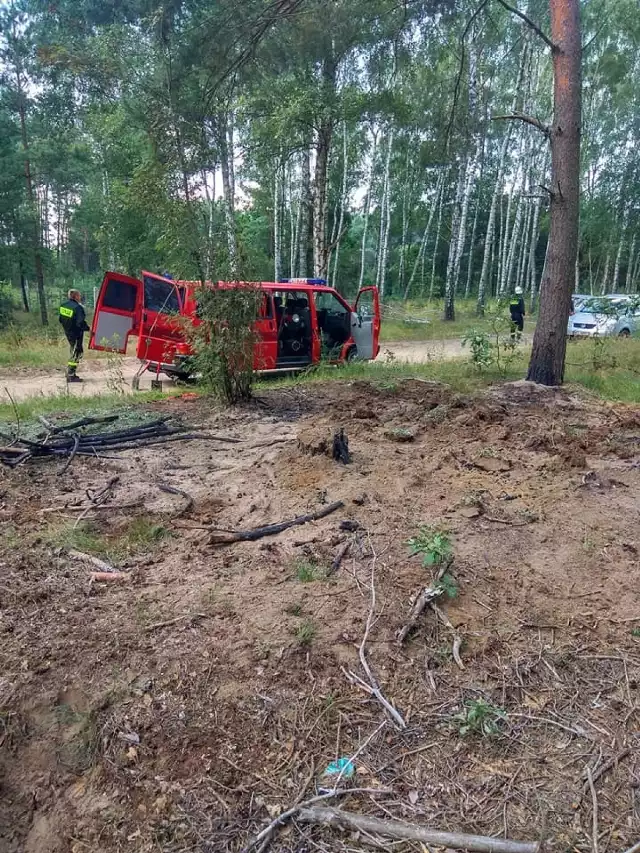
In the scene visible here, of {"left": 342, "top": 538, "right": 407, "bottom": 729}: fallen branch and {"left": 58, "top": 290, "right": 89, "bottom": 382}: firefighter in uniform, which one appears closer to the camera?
{"left": 342, "top": 538, "right": 407, "bottom": 729}: fallen branch

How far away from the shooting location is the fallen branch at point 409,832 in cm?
189

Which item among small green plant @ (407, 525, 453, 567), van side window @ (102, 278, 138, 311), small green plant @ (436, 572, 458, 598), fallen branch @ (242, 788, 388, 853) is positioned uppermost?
van side window @ (102, 278, 138, 311)

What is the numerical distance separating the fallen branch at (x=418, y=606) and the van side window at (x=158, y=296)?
25.6ft

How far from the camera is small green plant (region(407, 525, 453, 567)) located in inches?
131

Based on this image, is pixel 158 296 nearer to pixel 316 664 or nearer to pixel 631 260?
pixel 316 664

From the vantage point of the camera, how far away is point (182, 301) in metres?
9.43

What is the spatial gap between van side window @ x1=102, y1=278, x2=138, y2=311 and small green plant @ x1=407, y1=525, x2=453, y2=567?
7.71 metres

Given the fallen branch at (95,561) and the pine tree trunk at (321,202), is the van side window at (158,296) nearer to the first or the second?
the fallen branch at (95,561)

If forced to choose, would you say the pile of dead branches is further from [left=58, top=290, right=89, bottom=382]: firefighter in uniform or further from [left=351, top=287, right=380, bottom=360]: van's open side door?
[left=351, top=287, right=380, bottom=360]: van's open side door

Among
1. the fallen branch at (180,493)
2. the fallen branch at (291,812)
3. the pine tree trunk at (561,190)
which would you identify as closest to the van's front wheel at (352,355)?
the pine tree trunk at (561,190)

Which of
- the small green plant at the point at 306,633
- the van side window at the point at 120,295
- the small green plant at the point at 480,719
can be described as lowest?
the small green plant at the point at 480,719

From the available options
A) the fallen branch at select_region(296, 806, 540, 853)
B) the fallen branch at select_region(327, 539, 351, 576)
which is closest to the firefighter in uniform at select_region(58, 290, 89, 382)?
the fallen branch at select_region(327, 539, 351, 576)

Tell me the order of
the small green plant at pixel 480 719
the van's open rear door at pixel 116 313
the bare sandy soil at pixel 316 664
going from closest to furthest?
1. the bare sandy soil at pixel 316 664
2. the small green plant at pixel 480 719
3. the van's open rear door at pixel 116 313

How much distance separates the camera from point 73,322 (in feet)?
37.0
